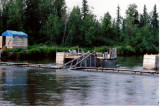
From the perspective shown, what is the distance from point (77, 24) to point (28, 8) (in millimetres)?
15721

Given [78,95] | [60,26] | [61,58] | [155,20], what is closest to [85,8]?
[60,26]

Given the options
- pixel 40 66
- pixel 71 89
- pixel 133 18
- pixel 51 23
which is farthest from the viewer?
pixel 133 18

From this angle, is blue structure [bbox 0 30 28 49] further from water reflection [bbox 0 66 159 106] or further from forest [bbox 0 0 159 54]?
water reflection [bbox 0 66 159 106]

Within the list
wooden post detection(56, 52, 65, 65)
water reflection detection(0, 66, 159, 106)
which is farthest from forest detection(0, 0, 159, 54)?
water reflection detection(0, 66, 159, 106)

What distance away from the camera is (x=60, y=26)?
7231cm

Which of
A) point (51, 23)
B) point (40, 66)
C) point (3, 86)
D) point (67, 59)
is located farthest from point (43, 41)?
point (3, 86)

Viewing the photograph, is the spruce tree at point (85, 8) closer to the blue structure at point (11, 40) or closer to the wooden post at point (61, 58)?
the blue structure at point (11, 40)

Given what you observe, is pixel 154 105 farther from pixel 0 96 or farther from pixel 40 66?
pixel 40 66

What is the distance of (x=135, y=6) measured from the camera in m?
98.6

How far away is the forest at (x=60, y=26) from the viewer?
70875 millimetres

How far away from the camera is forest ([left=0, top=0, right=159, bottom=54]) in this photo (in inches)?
2790

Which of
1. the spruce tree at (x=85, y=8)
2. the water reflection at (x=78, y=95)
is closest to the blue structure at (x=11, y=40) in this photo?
the water reflection at (x=78, y=95)

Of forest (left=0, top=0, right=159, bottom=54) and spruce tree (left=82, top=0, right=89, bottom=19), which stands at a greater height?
spruce tree (left=82, top=0, right=89, bottom=19)

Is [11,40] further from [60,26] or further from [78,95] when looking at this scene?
[78,95]
